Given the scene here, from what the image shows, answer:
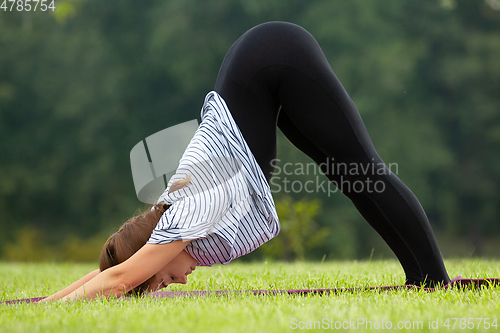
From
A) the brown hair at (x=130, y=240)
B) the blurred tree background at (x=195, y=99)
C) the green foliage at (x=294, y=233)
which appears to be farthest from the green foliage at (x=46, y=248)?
the brown hair at (x=130, y=240)

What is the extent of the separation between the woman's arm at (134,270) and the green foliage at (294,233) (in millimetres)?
7530

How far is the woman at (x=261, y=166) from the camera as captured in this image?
1842 millimetres

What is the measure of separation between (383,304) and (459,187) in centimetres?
1080

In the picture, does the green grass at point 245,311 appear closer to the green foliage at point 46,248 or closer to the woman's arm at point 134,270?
the woman's arm at point 134,270

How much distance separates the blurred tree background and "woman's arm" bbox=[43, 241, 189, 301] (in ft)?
29.8

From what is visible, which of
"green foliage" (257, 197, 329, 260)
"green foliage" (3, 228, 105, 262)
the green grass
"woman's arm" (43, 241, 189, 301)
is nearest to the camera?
the green grass

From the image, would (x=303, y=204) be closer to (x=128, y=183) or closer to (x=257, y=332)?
(x=128, y=183)

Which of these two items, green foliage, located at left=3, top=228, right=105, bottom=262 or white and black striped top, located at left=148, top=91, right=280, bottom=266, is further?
green foliage, located at left=3, top=228, right=105, bottom=262

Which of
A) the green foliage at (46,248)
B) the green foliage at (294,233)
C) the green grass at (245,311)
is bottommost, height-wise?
the green foliage at (294,233)

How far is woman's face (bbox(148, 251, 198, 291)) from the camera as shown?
6.15ft

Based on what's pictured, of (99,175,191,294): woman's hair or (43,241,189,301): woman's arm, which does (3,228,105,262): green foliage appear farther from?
(43,241,189,301): woman's arm

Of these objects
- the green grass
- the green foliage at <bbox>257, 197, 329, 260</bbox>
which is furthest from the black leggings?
the green foliage at <bbox>257, 197, 329, 260</bbox>

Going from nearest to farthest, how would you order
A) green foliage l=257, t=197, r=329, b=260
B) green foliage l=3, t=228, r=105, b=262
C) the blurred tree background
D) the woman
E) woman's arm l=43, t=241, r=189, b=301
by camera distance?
woman's arm l=43, t=241, r=189, b=301 → the woman → green foliage l=257, t=197, r=329, b=260 → the blurred tree background → green foliage l=3, t=228, r=105, b=262

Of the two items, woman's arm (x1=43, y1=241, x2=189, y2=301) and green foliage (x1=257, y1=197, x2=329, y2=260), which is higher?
woman's arm (x1=43, y1=241, x2=189, y2=301)
